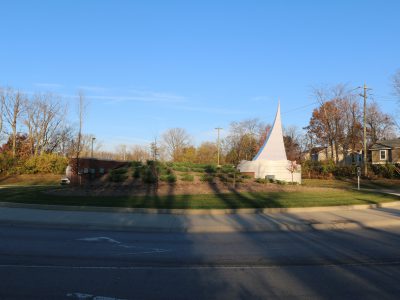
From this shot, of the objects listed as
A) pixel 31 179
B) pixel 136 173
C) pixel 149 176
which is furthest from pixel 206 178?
pixel 31 179

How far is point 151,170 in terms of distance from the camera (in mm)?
23312

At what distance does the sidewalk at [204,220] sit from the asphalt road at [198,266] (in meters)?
1.10

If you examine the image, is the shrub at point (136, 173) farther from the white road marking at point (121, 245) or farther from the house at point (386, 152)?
the house at point (386, 152)

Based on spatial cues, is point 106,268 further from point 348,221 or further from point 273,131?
point 273,131

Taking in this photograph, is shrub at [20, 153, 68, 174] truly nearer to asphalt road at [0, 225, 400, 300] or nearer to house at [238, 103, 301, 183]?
house at [238, 103, 301, 183]

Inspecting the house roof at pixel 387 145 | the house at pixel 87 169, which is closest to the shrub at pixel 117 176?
the house at pixel 87 169

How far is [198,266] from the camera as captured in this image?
6.96 metres

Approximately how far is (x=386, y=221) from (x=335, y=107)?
58322 mm

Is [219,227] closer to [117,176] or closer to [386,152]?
[117,176]

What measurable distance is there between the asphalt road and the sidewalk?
3.60 feet

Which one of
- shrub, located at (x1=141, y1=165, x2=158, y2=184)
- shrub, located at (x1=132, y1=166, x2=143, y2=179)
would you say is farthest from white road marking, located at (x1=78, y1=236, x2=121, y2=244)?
shrub, located at (x1=132, y1=166, x2=143, y2=179)

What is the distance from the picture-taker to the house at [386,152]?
61.9 m

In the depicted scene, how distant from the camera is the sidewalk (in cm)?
1182

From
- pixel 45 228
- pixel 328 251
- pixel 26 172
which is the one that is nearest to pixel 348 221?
pixel 328 251
